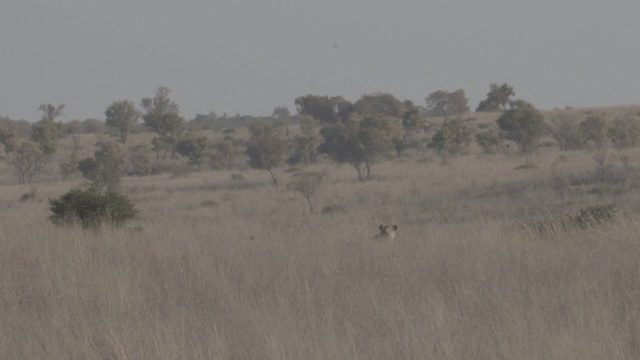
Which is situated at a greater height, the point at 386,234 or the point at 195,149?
the point at 386,234

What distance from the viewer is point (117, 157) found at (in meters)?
43.7

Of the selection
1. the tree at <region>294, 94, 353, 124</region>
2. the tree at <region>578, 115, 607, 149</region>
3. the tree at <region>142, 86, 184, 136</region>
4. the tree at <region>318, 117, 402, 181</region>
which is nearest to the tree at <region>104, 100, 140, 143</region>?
the tree at <region>142, 86, 184, 136</region>

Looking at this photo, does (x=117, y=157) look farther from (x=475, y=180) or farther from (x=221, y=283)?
(x=221, y=283)

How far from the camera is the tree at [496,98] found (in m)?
82.5

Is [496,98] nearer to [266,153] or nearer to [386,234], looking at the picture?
[266,153]

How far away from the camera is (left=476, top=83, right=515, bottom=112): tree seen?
8250cm

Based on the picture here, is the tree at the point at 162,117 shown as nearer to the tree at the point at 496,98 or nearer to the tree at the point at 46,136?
the tree at the point at 46,136

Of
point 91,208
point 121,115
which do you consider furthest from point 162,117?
point 91,208

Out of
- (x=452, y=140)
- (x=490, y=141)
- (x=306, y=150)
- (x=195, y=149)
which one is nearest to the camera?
(x=490, y=141)

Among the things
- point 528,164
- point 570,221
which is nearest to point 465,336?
point 570,221

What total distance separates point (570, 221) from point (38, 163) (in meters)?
50.9

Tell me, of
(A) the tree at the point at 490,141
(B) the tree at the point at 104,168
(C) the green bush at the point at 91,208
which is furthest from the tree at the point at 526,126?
(C) the green bush at the point at 91,208

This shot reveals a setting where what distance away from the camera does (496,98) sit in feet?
275

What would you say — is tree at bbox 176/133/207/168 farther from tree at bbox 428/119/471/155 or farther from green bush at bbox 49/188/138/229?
green bush at bbox 49/188/138/229
